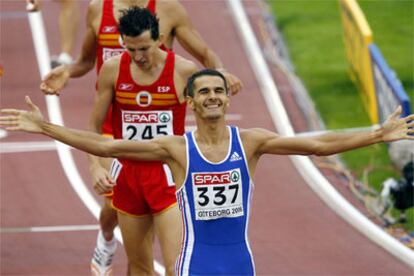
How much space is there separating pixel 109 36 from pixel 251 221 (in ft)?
12.2

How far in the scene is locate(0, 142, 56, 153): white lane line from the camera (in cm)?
1681

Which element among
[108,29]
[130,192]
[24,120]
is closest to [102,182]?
[130,192]

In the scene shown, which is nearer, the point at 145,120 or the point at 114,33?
the point at 145,120

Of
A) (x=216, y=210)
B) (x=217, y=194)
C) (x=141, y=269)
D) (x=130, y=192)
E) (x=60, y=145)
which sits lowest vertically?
(x=141, y=269)

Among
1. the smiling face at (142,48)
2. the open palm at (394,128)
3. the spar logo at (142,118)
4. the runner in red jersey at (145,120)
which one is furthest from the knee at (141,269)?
the open palm at (394,128)

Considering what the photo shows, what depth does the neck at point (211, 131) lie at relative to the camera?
8.75 metres

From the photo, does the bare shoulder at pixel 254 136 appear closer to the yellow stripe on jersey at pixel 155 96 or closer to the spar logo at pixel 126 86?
the yellow stripe on jersey at pixel 155 96

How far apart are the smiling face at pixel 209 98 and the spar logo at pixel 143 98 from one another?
141cm

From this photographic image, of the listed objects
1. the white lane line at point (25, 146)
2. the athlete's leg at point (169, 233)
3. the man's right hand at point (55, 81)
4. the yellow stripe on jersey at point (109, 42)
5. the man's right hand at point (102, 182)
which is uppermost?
the yellow stripe on jersey at point (109, 42)

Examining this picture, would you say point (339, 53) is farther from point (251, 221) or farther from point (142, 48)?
point (142, 48)

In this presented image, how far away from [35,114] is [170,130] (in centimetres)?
190

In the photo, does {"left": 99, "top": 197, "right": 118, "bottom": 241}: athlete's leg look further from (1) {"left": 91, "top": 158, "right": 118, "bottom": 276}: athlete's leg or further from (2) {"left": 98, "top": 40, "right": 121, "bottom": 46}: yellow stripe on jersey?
(2) {"left": 98, "top": 40, "right": 121, "bottom": 46}: yellow stripe on jersey

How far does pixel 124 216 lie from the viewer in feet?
34.5

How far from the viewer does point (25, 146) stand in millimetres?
16953
